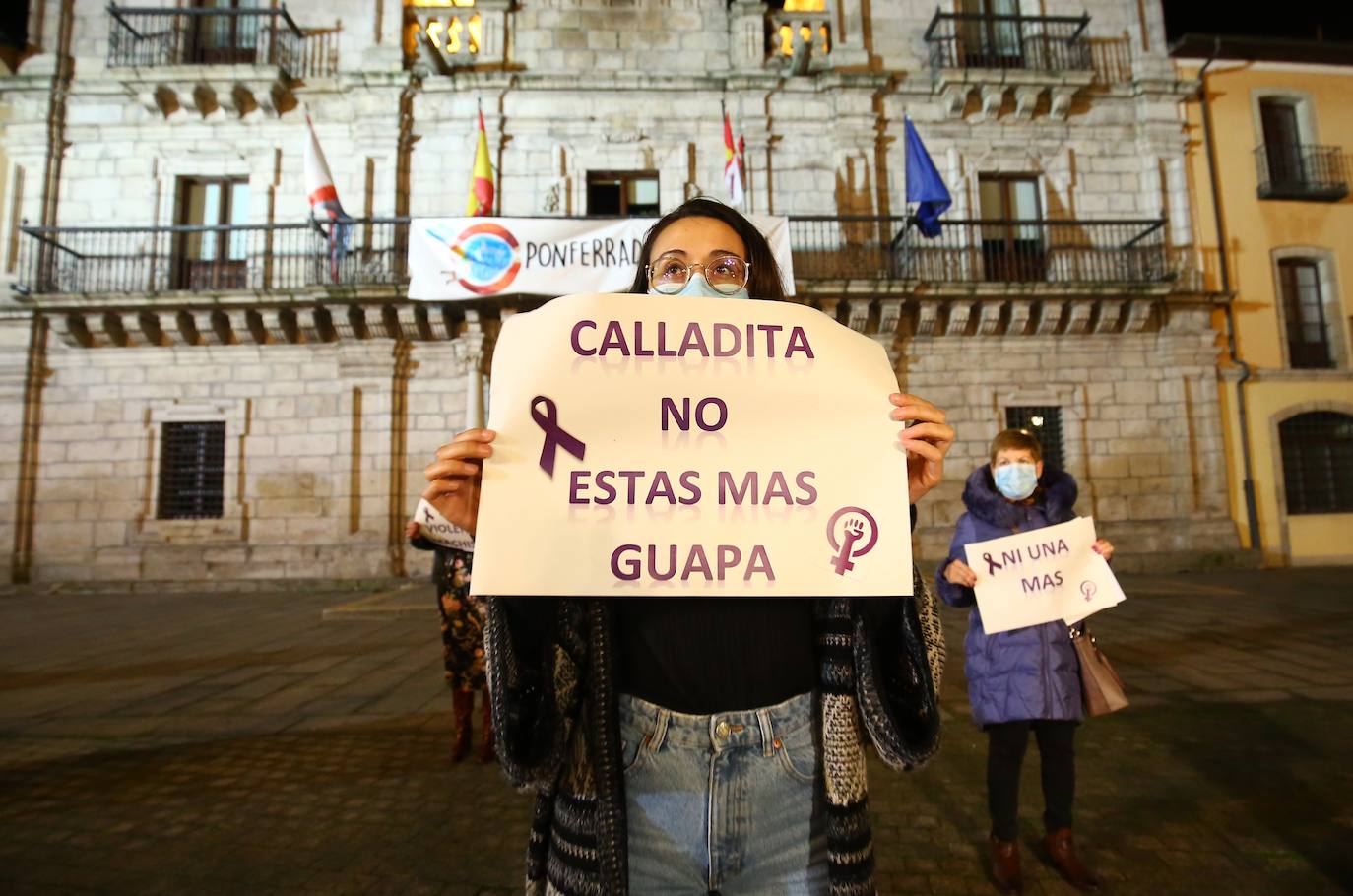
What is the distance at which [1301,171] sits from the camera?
44.9 feet

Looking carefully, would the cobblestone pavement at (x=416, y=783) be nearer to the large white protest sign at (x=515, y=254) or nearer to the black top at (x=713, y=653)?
the black top at (x=713, y=653)

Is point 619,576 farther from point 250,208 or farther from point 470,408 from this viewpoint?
point 250,208

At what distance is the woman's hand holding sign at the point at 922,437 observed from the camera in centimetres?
129

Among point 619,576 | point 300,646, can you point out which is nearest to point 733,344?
point 619,576

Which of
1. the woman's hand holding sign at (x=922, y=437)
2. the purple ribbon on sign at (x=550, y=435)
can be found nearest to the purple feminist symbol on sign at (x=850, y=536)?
the woman's hand holding sign at (x=922, y=437)

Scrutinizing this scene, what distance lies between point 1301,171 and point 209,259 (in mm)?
22420

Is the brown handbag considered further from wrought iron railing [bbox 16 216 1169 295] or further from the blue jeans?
wrought iron railing [bbox 16 216 1169 295]

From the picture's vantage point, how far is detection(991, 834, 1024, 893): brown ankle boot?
2.56 meters

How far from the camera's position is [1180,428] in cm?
1244

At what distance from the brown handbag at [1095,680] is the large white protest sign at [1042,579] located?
128 millimetres

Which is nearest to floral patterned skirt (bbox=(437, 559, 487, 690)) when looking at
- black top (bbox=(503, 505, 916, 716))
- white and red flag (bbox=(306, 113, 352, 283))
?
black top (bbox=(503, 505, 916, 716))

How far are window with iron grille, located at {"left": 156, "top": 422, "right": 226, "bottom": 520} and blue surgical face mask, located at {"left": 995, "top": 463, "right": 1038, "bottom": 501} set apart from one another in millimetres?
13271

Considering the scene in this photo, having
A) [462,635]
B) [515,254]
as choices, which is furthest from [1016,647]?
[515,254]

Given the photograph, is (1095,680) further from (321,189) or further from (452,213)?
(452,213)
